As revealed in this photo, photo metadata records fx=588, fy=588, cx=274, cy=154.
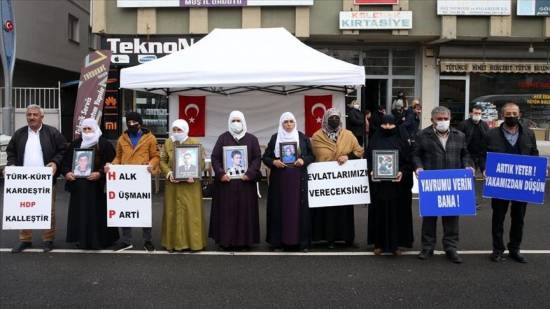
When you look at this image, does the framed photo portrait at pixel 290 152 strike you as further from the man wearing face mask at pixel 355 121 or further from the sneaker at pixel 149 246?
the man wearing face mask at pixel 355 121

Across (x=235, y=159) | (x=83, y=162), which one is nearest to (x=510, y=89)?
(x=235, y=159)

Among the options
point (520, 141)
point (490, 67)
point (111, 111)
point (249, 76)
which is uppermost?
point (490, 67)

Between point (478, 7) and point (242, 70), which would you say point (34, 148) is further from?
point (478, 7)

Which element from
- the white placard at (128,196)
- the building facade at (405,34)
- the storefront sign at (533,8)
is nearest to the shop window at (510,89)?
the building facade at (405,34)

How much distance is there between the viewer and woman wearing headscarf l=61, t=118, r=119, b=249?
7426 millimetres

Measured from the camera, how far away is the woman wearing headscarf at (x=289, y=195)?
736 centimetres

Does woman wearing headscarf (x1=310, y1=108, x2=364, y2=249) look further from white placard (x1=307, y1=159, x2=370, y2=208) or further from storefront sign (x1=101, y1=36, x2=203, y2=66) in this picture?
storefront sign (x1=101, y1=36, x2=203, y2=66)

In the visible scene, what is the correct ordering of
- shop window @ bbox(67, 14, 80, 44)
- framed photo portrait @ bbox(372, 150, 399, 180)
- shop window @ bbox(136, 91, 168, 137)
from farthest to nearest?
shop window @ bbox(67, 14, 80, 44), shop window @ bbox(136, 91, 168, 137), framed photo portrait @ bbox(372, 150, 399, 180)

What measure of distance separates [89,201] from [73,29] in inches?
878

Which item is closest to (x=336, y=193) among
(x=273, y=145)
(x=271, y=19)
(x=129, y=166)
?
(x=273, y=145)

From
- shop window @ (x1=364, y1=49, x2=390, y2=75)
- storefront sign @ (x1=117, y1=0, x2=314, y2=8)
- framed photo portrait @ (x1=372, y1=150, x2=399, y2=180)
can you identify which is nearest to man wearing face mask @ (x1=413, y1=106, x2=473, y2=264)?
framed photo portrait @ (x1=372, y1=150, x2=399, y2=180)

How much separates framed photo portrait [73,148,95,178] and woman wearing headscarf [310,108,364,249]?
2842mm

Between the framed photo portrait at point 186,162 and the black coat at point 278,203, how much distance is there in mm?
858

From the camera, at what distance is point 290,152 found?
739 centimetres
